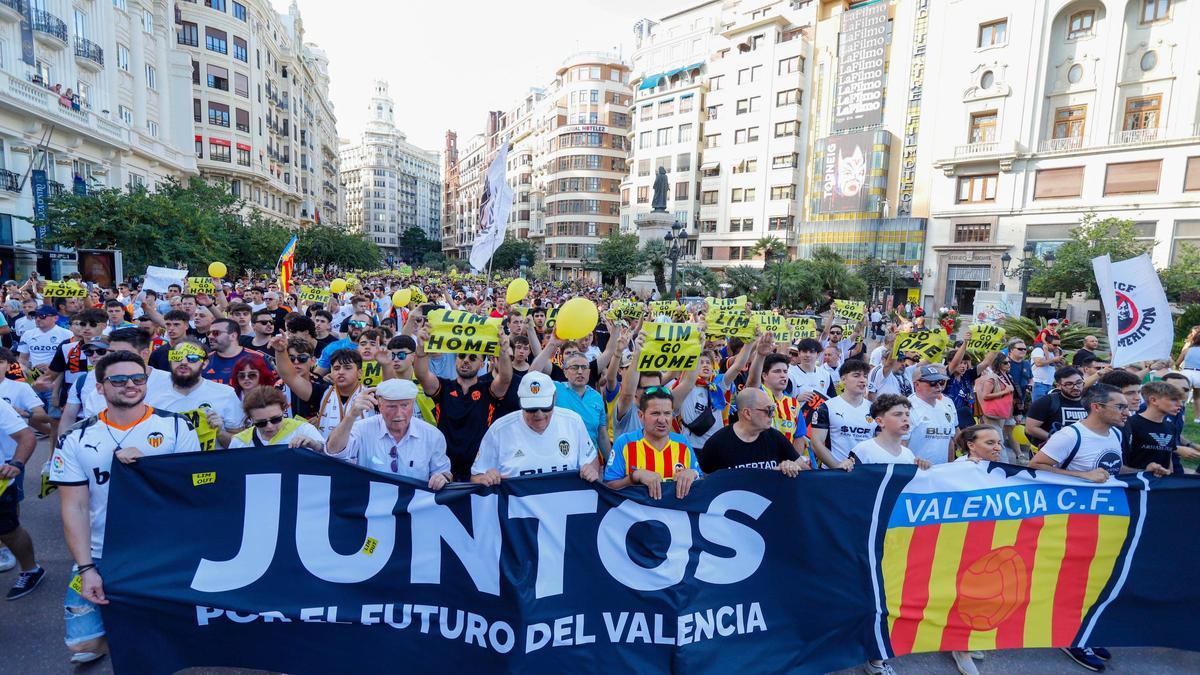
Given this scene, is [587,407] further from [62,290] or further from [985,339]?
[62,290]

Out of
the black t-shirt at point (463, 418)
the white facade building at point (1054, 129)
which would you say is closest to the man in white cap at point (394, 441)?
the black t-shirt at point (463, 418)

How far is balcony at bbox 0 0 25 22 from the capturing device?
2255 centimetres

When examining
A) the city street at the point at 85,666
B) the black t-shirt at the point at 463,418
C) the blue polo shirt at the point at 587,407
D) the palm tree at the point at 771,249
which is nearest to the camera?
the city street at the point at 85,666

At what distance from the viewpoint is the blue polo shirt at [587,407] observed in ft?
16.2

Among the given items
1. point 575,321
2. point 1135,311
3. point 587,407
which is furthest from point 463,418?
point 1135,311

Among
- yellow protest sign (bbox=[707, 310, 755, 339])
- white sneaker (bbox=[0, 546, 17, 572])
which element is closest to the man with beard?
white sneaker (bbox=[0, 546, 17, 572])

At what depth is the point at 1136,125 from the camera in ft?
122

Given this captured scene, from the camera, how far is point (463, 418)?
4902 mm

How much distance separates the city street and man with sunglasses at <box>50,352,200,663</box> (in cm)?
21

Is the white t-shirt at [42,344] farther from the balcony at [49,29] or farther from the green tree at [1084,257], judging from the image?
the green tree at [1084,257]

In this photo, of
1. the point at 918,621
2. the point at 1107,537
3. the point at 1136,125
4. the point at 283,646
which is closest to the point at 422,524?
the point at 283,646

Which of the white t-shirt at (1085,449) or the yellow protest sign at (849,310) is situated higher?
the yellow protest sign at (849,310)

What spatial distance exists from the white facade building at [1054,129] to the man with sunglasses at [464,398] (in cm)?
3804

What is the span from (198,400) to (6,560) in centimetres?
202
